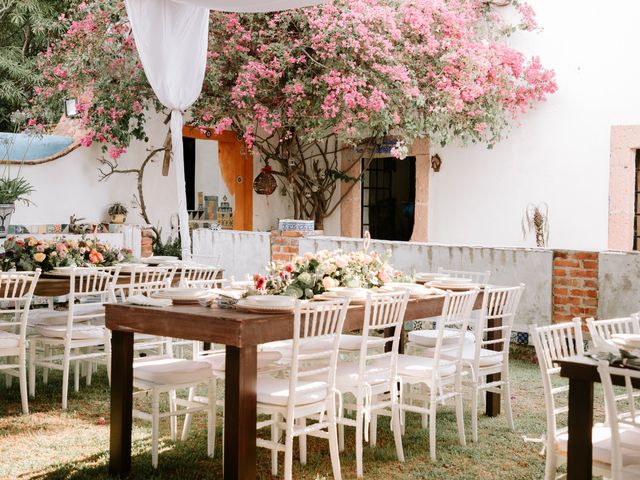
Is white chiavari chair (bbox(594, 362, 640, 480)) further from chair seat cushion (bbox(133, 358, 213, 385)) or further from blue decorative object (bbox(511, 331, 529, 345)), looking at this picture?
blue decorative object (bbox(511, 331, 529, 345))

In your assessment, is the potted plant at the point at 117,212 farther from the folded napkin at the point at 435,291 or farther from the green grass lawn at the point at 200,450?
the folded napkin at the point at 435,291

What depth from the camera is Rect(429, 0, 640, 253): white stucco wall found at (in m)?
9.12

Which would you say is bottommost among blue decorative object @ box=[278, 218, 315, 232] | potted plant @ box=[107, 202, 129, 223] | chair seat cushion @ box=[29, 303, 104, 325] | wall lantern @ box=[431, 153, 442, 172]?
chair seat cushion @ box=[29, 303, 104, 325]

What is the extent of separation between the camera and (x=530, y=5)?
9727 mm

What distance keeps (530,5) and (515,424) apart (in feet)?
20.0

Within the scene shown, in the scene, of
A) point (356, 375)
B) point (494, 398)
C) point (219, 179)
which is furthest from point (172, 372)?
point (219, 179)

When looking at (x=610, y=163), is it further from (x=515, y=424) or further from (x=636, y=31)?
(x=515, y=424)

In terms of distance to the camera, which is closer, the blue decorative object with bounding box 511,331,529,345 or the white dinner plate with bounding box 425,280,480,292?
the white dinner plate with bounding box 425,280,480,292

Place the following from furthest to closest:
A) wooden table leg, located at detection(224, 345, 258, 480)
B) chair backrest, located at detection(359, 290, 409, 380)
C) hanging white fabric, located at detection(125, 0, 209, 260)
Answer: hanging white fabric, located at detection(125, 0, 209, 260) < chair backrest, located at detection(359, 290, 409, 380) < wooden table leg, located at detection(224, 345, 258, 480)

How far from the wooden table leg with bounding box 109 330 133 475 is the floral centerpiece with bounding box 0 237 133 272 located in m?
2.05

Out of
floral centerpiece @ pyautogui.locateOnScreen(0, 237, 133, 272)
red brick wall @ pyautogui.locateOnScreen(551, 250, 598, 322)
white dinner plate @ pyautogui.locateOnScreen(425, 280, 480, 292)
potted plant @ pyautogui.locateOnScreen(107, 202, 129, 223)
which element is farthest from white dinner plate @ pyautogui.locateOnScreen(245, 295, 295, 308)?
potted plant @ pyautogui.locateOnScreen(107, 202, 129, 223)

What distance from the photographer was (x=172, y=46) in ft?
21.2

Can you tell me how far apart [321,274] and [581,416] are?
1799 mm

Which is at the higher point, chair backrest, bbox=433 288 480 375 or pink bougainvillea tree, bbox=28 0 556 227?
pink bougainvillea tree, bbox=28 0 556 227
